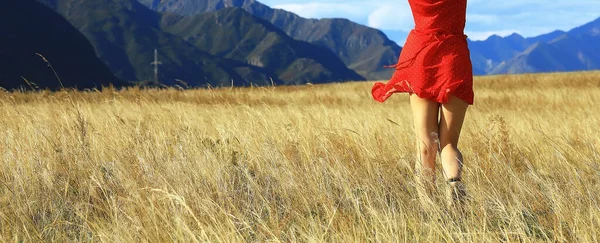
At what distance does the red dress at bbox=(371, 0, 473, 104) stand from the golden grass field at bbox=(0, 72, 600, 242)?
0.38m

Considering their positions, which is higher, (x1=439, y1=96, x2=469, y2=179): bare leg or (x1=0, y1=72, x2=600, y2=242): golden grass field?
(x1=439, y1=96, x2=469, y2=179): bare leg

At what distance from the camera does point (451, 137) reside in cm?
387

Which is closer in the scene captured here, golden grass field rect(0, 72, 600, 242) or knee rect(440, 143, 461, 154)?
golden grass field rect(0, 72, 600, 242)

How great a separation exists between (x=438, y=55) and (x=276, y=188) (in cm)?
134

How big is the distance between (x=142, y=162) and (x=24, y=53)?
554 feet

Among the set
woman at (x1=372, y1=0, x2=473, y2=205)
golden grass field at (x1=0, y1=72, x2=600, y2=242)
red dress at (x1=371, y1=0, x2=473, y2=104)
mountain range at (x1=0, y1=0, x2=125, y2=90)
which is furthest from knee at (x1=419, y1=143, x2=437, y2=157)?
mountain range at (x1=0, y1=0, x2=125, y2=90)

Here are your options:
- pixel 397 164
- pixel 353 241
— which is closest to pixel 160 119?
pixel 397 164

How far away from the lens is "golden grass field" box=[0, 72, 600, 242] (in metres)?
2.99

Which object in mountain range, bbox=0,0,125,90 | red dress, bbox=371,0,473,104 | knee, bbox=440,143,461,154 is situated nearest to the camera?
red dress, bbox=371,0,473,104

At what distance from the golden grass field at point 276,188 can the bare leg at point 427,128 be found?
0.11 m

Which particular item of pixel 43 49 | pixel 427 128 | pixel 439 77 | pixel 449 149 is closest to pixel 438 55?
pixel 439 77

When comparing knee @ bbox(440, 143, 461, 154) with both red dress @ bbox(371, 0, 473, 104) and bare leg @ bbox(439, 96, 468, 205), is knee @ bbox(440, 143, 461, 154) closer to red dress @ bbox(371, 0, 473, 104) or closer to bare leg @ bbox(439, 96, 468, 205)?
bare leg @ bbox(439, 96, 468, 205)

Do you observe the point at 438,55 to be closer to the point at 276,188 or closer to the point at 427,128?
the point at 427,128

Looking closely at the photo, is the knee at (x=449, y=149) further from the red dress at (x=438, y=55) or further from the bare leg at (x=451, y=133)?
the red dress at (x=438, y=55)
